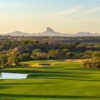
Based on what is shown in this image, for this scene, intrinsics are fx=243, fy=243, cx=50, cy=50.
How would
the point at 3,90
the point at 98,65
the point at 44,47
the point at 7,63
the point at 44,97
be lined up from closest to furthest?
the point at 44,97 → the point at 3,90 → the point at 98,65 → the point at 7,63 → the point at 44,47

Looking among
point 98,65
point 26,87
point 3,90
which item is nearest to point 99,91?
point 26,87

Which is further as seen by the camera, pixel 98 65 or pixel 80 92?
pixel 98 65

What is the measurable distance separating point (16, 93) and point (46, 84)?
4.28 meters

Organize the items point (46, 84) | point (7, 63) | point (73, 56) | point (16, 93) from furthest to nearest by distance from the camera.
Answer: point (73, 56), point (7, 63), point (46, 84), point (16, 93)

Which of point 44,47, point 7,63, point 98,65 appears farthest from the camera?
point 44,47

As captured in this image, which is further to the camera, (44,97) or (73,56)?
(73,56)

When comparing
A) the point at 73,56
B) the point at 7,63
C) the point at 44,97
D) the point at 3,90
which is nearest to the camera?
the point at 44,97

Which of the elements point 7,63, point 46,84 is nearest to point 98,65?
point 7,63

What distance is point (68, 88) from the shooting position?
64.4 feet

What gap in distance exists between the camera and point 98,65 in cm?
4072

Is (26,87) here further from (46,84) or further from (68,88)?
Result: (68,88)

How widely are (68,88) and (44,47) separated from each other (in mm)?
61466

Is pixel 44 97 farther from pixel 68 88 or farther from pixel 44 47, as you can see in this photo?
pixel 44 47

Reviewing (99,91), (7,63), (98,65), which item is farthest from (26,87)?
(7,63)
